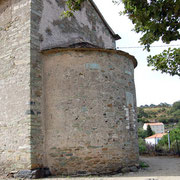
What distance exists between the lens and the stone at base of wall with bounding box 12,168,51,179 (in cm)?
695

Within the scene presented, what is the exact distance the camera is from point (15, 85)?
7.93 metres

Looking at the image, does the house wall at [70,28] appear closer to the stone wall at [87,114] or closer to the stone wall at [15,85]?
the stone wall at [15,85]

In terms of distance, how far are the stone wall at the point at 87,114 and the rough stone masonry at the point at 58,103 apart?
0.03 meters

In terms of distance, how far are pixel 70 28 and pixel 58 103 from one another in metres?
3.92

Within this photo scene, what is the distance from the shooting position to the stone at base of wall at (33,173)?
6947 mm

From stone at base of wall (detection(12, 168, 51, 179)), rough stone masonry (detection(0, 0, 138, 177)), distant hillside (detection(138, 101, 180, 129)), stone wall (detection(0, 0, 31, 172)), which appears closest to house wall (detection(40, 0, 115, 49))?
rough stone masonry (detection(0, 0, 138, 177))

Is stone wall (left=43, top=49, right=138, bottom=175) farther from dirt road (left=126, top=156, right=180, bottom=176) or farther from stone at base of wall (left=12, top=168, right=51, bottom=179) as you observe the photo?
dirt road (left=126, top=156, right=180, bottom=176)

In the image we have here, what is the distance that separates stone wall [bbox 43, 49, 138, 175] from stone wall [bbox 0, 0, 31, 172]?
2.28ft

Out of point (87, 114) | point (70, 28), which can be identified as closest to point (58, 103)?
point (87, 114)

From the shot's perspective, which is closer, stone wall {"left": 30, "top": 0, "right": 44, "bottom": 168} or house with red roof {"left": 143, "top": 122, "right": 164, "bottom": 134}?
stone wall {"left": 30, "top": 0, "right": 44, "bottom": 168}

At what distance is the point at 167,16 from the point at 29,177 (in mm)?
5833

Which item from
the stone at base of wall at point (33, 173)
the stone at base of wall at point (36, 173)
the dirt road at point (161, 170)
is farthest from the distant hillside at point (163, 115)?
the stone at base of wall at point (33, 173)

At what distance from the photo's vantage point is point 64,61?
806 cm

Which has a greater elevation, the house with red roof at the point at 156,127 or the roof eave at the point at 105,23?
the roof eave at the point at 105,23
